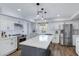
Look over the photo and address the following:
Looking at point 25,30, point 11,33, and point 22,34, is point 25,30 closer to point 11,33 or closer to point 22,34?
point 22,34

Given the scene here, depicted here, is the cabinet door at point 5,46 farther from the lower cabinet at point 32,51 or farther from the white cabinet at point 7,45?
the lower cabinet at point 32,51

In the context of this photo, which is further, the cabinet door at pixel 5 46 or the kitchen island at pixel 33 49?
the cabinet door at pixel 5 46

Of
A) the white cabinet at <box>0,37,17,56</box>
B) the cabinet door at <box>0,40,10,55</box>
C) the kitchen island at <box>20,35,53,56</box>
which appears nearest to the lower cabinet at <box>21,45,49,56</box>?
the kitchen island at <box>20,35,53,56</box>

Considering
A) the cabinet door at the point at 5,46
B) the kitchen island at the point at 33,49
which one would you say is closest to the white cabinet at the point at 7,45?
the cabinet door at the point at 5,46

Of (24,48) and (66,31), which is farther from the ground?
(66,31)

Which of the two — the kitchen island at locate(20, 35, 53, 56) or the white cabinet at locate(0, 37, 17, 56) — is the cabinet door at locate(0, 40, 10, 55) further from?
the kitchen island at locate(20, 35, 53, 56)

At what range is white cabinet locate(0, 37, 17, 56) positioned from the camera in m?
3.13

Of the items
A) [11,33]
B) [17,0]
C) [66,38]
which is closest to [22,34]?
[11,33]

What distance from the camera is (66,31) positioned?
236 inches

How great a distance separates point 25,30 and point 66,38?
3899mm

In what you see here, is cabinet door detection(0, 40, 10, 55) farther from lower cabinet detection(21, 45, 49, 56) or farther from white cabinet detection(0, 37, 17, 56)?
lower cabinet detection(21, 45, 49, 56)

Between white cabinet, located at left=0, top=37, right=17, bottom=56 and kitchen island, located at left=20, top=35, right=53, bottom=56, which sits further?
white cabinet, located at left=0, top=37, right=17, bottom=56

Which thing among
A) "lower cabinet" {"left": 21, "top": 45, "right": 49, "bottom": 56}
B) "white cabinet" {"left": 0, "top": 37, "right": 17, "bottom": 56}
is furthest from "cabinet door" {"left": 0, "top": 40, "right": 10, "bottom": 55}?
"lower cabinet" {"left": 21, "top": 45, "right": 49, "bottom": 56}

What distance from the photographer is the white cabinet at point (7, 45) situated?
3.13m
